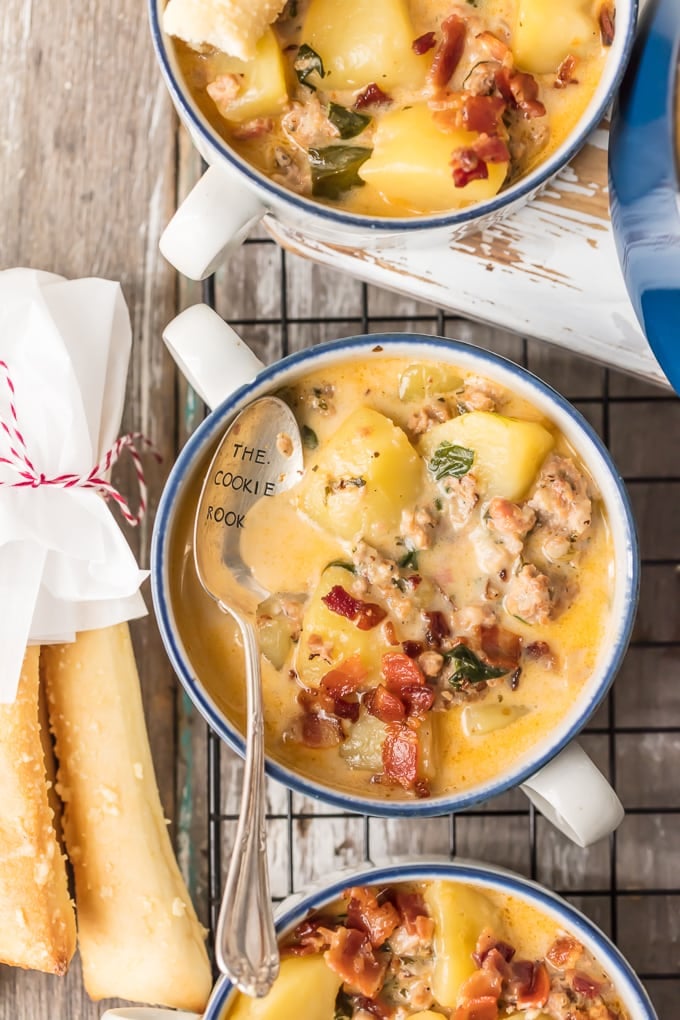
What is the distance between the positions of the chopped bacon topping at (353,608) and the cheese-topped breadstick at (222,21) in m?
0.64

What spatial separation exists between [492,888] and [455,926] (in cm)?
7

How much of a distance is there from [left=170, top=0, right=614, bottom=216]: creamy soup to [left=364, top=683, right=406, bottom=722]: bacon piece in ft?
1.89

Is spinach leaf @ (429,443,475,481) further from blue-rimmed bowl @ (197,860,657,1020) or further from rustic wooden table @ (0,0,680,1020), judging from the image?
blue-rimmed bowl @ (197,860,657,1020)

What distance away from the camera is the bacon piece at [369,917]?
1.37 meters

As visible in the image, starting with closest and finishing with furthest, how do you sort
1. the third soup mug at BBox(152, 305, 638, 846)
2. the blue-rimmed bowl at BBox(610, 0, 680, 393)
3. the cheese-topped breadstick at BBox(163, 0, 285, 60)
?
the blue-rimmed bowl at BBox(610, 0, 680, 393), the cheese-topped breadstick at BBox(163, 0, 285, 60), the third soup mug at BBox(152, 305, 638, 846)

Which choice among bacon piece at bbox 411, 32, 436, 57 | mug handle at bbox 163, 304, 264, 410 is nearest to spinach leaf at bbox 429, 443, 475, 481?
mug handle at bbox 163, 304, 264, 410

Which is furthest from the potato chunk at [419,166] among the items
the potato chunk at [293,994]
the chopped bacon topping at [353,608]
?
the potato chunk at [293,994]

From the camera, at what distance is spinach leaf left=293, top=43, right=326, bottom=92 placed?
127cm

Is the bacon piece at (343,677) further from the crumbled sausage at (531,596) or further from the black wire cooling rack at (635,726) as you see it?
the black wire cooling rack at (635,726)

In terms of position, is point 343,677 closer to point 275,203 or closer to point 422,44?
point 275,203

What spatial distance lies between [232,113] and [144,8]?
51cm

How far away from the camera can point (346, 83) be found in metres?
1.27

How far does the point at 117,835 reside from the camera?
60.1 inches

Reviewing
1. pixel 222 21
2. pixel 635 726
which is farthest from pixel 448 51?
pixel 635 726
